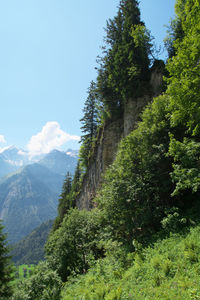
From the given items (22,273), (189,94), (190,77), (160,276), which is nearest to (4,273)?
(160,276)

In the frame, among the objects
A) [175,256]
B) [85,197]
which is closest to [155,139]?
[175,256]

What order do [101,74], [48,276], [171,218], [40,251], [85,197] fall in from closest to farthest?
[171,218] → [48,276] → [101,74] → [85,197] → [40,251]

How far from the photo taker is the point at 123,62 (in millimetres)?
22203

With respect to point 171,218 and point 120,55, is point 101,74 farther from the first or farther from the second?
point 171,218

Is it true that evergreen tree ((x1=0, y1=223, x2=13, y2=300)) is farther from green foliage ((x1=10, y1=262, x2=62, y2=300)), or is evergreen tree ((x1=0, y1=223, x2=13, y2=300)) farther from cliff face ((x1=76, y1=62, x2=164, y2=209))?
cliff face ((x1=76, y1=62, x2=164, y2=209))

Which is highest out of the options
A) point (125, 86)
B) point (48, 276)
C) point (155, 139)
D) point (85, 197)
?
→ point (125, 86)

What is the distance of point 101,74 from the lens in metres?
25.5

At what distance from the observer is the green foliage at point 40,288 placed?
10711 mm

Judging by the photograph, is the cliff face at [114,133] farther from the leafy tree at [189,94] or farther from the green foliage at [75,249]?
the leafy tree at [189,94]

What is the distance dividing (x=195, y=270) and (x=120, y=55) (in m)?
24.1

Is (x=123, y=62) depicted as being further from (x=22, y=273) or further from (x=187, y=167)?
(x=22, y=273)

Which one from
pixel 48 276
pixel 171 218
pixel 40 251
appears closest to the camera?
pixel 171 218

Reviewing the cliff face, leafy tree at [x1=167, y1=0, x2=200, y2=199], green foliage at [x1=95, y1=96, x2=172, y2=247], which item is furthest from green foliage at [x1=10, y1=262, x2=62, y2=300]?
the cliff face

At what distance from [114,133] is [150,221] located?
1552 cm
